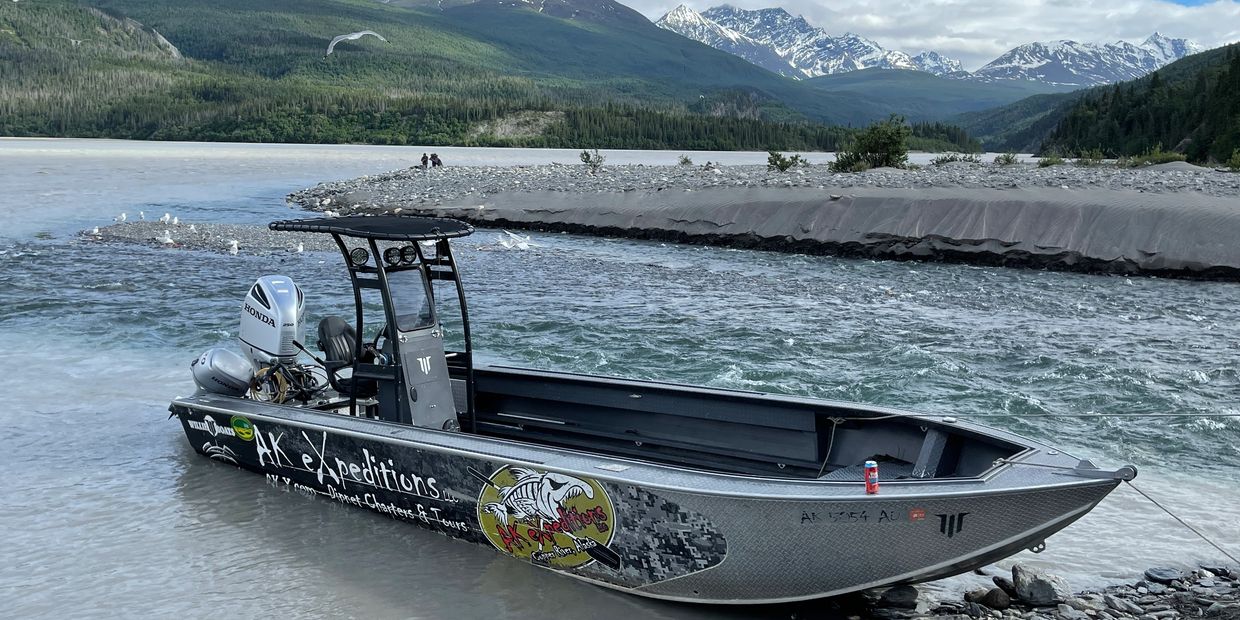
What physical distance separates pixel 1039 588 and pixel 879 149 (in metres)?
34.5

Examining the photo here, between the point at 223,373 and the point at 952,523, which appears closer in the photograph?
the point at 952,523

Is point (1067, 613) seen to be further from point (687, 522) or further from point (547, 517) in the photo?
point (547, 517)

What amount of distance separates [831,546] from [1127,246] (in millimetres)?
18510

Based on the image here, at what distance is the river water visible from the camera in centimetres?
707

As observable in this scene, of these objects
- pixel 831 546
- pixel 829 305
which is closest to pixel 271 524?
pixel 831 546

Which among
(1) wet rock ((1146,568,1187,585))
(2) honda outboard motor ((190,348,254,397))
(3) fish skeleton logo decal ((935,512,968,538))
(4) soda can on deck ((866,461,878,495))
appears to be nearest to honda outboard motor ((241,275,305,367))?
(2) honda outboard motor ((190,348,254,397))

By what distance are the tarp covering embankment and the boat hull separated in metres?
17.7

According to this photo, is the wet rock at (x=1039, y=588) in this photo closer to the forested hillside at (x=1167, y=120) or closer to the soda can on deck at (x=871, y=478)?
the soda can on deck at (x=871, y=478)

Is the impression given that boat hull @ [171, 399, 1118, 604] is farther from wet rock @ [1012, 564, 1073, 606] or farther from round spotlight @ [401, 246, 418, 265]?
round spotlight @ [401, 246, 418, 265]

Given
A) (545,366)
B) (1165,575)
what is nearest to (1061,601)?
(1165,575)

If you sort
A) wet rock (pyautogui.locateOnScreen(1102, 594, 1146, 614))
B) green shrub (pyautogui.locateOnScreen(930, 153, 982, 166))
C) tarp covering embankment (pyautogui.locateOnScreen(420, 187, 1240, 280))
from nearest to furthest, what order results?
wet rock (pyautogui.locateOnScreen(1102, 594, 1146, 614)), tarp covering embankment (pyautogui.locateOnScreen(420, 187, 1240, 280)), green shrub (pyautogui.locateOnScreen(930, 153, 982, 166))

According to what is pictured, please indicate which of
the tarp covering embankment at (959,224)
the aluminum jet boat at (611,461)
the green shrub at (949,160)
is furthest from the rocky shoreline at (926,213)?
the aluminum jet boat at (611,461)

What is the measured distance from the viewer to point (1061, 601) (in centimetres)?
621

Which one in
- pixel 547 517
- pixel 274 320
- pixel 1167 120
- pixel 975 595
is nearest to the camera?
pixel 975 595
